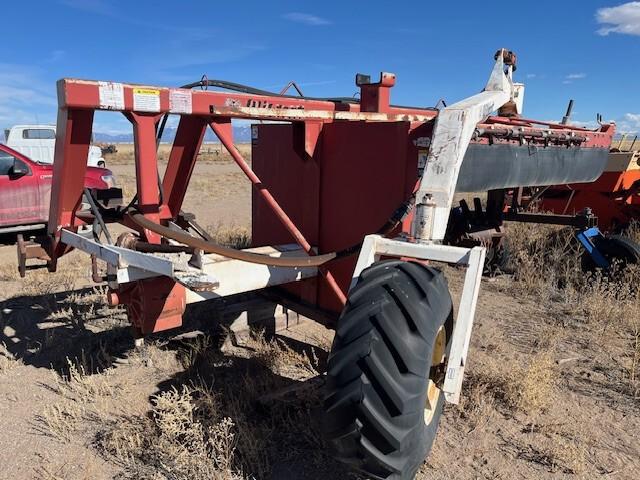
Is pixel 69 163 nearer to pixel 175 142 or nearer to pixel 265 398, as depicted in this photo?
pixel 175 142

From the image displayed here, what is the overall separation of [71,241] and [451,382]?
2274 millimetres

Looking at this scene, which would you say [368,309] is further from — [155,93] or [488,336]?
[488,336]

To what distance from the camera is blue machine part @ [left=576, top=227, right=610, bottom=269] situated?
5.66 meters

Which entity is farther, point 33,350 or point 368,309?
point 33,350

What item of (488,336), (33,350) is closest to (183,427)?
(33,350)

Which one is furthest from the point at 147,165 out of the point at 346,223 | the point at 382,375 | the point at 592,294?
the point at 592,294

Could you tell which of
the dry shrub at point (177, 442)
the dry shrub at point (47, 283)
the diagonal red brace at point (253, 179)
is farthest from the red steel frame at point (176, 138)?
the dry shrub at point (47, 283)

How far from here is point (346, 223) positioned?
3.62 metres

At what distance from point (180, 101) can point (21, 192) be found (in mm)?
6884

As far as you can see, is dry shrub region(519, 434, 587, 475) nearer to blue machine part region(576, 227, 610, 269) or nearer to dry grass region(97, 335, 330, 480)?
dry grass region(97, 335, 330, 480)

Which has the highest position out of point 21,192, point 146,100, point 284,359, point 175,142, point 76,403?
point 146,100

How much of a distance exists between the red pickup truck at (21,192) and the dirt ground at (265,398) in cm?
356

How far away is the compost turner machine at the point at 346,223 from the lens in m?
2.08

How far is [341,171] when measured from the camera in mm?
3588
